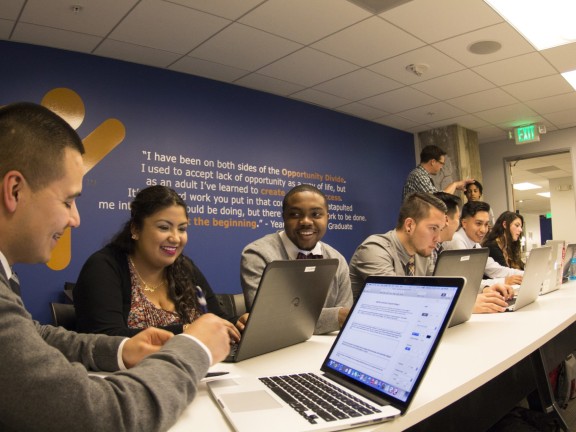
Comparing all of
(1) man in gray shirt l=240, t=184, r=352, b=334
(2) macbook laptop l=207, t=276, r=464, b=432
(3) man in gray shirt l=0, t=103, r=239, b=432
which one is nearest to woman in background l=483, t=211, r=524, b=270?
(1) man in gray shirt l=240, t=184, r=352, b=334

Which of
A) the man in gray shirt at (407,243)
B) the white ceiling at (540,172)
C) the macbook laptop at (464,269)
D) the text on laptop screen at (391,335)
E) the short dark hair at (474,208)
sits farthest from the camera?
the white ceiling at (540,172)

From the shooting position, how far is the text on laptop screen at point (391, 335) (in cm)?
86

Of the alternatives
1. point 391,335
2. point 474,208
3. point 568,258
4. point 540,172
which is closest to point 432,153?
point 474,208

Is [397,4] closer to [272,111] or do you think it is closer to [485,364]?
[272,111]

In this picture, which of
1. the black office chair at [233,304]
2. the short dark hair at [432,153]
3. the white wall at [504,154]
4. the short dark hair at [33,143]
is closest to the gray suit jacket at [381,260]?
the black office chair at [233,304]

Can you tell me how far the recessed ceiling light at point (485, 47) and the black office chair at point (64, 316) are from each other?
11.4 feet

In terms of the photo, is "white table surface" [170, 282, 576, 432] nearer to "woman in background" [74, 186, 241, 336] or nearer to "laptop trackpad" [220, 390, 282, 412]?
"laptop trackpad" [220, 390, 282, 412]

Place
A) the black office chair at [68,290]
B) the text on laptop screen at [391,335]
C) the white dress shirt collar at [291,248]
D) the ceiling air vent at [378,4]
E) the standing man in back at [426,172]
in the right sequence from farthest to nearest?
the standing man in back at [426,172], the black office chair at [68,290], the ceiling air vent at [378,4], the white dress shirt collar at [291,248], the text on laptop screen at [391,335]

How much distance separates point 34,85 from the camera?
320 cm

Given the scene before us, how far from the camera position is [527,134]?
6.06m

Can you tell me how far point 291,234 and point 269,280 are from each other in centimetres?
107

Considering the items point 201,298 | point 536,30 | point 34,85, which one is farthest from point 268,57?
point 201,298

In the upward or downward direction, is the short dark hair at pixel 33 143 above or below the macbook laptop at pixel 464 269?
above

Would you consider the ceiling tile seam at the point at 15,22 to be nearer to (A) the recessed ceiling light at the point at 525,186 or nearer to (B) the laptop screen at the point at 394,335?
(B) the laptop screen at the point at 394,335
